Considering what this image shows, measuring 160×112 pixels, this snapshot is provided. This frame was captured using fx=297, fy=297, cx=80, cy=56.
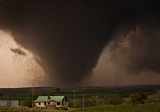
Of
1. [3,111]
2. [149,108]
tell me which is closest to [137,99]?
[149,108]

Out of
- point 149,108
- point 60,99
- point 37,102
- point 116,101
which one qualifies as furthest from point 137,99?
point 149,108

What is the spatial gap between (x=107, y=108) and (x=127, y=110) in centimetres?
823

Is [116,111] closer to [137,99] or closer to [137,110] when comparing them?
[137,110]

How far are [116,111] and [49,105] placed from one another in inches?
2908

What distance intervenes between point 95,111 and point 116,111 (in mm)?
6506

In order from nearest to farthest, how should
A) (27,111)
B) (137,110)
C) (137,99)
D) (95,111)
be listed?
(137,110), (95,111), (27,111), (137,99)

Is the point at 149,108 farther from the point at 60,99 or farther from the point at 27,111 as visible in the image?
the point at 60,99

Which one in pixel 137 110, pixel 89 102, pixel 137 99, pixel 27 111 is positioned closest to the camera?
pixel 137 110

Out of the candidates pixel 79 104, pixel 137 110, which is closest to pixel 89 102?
pixel 79 104

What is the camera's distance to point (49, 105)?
148875 mm

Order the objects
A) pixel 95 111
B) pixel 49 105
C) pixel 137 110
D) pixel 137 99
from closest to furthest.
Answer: pixel 137 110, pixel 95 111, pixel 137 99, pixel 49 105

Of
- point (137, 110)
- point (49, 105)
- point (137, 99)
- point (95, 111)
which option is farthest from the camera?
point (49, 105)

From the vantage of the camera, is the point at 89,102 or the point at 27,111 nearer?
the point at 27,111

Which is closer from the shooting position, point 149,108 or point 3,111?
point 149,108
